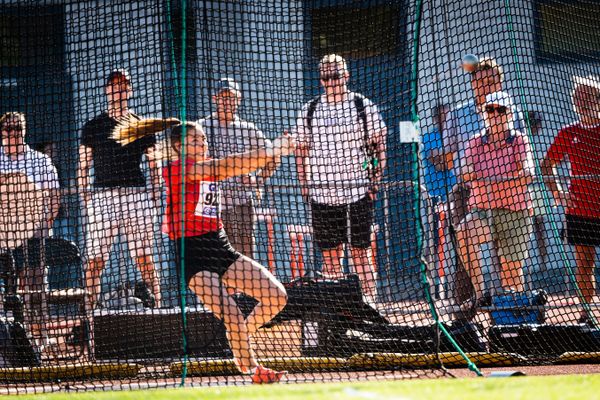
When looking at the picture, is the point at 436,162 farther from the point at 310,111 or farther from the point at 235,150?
the point at 235,150

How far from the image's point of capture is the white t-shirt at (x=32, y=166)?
23.4ft

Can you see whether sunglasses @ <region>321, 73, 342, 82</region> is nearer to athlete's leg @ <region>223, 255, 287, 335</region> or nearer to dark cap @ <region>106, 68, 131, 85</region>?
dark cap @ <region>106, 68, 131, 85</region>

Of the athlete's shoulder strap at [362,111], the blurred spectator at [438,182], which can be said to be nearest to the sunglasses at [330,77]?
the athlete's shoulder strap at [362,111]

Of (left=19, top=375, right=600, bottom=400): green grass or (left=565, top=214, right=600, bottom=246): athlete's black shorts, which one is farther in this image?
(left=565, top=214, right=600, bottom=246): athlete's black shorts

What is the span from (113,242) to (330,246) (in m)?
1.72

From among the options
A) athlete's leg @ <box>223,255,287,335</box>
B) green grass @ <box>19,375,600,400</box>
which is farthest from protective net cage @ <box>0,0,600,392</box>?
green grass @ <box>19,375,600,400</box>

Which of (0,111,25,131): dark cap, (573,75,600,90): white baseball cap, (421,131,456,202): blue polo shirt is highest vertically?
(573,75,600,90): white baseball cap

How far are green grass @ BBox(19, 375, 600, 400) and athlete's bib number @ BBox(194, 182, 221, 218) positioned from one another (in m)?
1.22

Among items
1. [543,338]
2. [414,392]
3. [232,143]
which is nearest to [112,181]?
[232,143]

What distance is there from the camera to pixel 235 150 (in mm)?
6863

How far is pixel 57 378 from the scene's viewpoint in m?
5.99

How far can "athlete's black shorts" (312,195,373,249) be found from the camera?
7.13 m

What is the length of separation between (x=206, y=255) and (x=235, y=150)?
1341 mm

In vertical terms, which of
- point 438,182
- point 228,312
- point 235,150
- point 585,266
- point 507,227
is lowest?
point 228,312
